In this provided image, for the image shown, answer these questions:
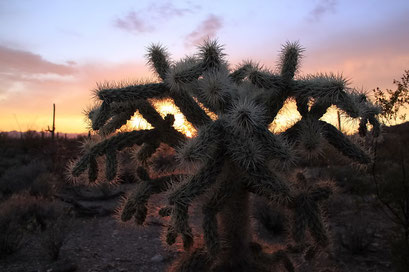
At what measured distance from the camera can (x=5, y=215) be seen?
6.82 meters

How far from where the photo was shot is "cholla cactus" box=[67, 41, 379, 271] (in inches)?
84.3

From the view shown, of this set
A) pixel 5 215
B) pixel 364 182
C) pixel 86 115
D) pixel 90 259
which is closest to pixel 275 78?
pixel 86 115

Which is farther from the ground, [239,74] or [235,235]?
[239,74]

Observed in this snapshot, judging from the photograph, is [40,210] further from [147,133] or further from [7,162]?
[7,162]

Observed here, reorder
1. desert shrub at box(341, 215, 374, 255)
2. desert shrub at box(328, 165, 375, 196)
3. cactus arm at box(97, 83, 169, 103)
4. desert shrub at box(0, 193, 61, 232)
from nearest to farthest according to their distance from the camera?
1. cactus arm at box(97, 83, 169, 103)
2. desert shrub at box(341, 215, 374, 255)
3. desert shrub at box(0, 193, 61, 232)
4. desert shrub at box(328, 165, 375, 196)

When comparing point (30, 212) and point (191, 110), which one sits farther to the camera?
point (30, 212)

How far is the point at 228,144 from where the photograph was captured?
2.21 metres

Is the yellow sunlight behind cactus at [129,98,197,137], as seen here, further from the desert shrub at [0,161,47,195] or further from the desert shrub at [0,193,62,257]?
the desert shrub at [0,161,47,195]

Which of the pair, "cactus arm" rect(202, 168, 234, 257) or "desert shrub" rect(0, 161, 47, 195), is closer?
"cactus arm" rect(202, 168, 234, 257)

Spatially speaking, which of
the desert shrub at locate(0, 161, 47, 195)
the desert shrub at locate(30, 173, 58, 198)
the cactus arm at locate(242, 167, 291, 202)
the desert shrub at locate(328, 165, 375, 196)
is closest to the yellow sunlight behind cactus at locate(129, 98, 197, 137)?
the cactus arm at locate(242, 167, 291, 202)

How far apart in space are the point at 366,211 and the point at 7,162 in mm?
13799

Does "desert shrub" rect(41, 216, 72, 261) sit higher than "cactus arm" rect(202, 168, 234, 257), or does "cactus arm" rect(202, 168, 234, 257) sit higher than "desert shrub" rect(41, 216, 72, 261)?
"cactus arm" rect(202, 168, 234, 257)

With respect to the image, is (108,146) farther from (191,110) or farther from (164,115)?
(191,110)

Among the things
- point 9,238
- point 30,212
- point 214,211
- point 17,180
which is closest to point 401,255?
point 214,211
